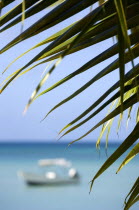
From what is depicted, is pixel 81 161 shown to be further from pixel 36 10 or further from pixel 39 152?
pixel 36 10

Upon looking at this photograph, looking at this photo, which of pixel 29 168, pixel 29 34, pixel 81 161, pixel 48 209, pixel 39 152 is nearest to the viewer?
pixel 29 34

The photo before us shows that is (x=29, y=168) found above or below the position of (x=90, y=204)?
above

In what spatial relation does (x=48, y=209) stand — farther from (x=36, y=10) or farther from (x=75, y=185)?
(x=36, y=10)

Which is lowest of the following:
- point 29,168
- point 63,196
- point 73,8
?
point 73,8

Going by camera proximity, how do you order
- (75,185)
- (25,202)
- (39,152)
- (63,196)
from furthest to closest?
(39,152) → (75,185) → (63,196) → (25,202)

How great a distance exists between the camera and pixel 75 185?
86.5 feet

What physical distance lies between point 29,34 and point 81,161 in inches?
1821

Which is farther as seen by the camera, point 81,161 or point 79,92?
point 81,161

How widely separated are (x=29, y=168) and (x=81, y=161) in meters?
7.65

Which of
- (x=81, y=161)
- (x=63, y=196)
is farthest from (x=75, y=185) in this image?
(x=81, y=161)

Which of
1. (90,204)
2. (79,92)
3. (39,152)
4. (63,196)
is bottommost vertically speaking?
(79,92)

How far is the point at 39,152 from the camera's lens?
185 feet

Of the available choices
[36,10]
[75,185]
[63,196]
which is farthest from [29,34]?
[75,185]

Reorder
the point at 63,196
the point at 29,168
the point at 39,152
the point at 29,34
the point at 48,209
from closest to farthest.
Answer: the point at 29,34, the point at 48,209, the point at 63,196, the point at 29,168, the point at 39,152
